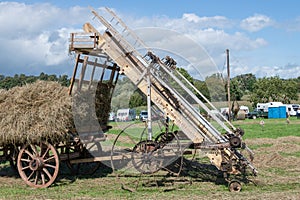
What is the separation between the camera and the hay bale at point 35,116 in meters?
Answer: 8.34

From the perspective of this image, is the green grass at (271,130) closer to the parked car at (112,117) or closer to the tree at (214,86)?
the tree at (214,86)

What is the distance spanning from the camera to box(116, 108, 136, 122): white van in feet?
29.6

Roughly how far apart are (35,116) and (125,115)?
202 centimetres

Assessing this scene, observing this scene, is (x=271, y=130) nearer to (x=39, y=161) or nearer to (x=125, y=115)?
(x=125, y=115)

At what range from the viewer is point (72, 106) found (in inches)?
339

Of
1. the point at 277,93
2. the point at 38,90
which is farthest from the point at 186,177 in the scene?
the point at 277,93

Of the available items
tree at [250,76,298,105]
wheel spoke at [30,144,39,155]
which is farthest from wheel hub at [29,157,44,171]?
tree at [250,76,298,105]

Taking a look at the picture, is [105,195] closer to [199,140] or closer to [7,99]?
[199,140]

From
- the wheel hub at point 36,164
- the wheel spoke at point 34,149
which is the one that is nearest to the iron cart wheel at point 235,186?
the wheel hub at point 36,164

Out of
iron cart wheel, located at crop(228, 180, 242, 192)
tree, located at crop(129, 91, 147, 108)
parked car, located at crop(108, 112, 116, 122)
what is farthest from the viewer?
Result: parked car, located at crop(108, 112, 116, 122)

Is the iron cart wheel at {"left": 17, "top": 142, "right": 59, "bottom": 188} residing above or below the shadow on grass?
above

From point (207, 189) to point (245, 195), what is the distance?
3.08 feet

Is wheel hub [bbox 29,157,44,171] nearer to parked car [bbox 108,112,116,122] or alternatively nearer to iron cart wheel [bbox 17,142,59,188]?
iron cart wheel [bbox 17,142,59,188]

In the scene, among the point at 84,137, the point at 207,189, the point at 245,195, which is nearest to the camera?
the point at 245,195
